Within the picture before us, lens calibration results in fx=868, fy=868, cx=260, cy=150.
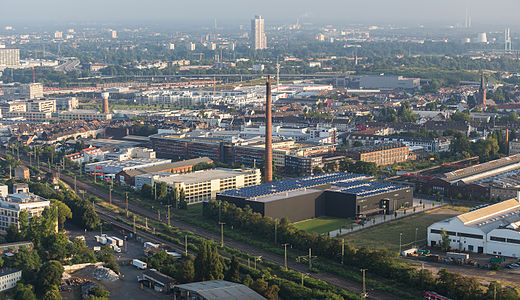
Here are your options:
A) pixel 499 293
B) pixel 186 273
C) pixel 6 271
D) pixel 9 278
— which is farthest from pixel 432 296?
pixel 6 271

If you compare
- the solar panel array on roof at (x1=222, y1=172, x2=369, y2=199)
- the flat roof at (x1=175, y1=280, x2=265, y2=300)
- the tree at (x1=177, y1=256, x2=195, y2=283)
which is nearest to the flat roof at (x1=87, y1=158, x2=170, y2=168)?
the solar panel array on roof at (x1=222, y1=172, x2=369, y2=199)

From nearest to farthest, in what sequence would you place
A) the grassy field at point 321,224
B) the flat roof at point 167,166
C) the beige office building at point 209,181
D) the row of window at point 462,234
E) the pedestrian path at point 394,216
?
the row of window at point 462,234, the pedestrian path at point 394,216, the grassy field at point 321,224, the beige office building at point 209,181, the flat roof at point 167,166

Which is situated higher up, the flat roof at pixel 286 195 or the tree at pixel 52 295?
the flat roof at pixel 286 195

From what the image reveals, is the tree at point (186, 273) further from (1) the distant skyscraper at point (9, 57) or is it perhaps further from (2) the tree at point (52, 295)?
(1) the distant skyscraper at point (9, 57)

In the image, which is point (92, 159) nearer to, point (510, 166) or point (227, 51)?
point (510, 166)

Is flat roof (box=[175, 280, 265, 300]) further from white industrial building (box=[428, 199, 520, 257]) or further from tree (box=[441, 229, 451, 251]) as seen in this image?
white industrial building (box=[428, 199, 520, 257])

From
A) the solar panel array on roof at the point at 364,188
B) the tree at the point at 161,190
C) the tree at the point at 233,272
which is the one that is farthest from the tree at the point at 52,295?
the solar panel array on roof at the point at 364,188

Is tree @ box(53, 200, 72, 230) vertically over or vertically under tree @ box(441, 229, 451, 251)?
over
